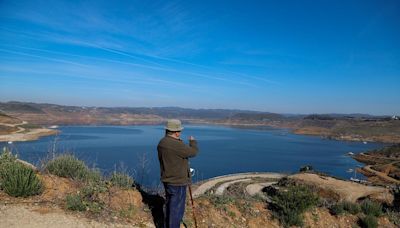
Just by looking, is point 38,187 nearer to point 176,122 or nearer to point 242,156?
point 176,122

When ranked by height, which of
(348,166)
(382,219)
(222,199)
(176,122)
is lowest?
(348,166)

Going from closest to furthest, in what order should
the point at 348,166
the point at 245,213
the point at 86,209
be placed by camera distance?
1. the point at 86,209
2. the point at 245,213
3. the point at 348,166

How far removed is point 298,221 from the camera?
6.80 meters

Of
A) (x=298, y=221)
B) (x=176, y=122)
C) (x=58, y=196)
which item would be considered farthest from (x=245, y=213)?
(x=58, y=196)

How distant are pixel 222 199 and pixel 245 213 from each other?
20.9 inches

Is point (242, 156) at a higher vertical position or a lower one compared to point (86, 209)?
lower

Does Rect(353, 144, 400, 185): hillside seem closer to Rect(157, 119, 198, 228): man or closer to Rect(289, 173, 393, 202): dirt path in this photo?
Rect(289, 173, 393, 202): dirt path

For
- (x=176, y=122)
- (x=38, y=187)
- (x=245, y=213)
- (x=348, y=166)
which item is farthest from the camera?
(x=348, y=166)

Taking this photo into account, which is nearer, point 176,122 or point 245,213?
point 176,122

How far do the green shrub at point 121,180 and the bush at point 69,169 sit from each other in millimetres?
540

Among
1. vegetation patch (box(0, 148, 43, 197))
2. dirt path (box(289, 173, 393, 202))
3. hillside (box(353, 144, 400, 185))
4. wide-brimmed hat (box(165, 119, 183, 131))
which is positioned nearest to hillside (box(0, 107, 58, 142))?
dirt path (box(289, 173, 393, 202))

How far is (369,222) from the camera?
7164 millimetres

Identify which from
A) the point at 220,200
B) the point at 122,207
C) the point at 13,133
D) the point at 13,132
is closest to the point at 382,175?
the point at 220,200

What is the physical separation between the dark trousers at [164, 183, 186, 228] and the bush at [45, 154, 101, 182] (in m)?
2.79
